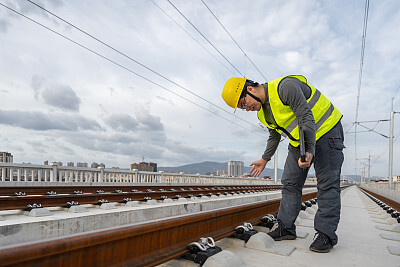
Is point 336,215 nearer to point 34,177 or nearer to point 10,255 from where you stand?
point 10,255

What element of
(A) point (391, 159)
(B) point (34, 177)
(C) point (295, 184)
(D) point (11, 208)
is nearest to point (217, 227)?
(C) point (295, 184)

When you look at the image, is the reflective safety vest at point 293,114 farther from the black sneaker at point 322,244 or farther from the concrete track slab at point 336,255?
the concrete track slab at point 336,255

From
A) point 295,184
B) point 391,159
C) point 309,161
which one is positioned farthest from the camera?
point 391,159

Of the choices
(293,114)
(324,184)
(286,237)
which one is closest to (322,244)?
(286,237)

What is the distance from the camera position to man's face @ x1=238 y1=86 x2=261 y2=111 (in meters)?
2.97

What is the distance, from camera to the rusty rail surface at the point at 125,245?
137 cm

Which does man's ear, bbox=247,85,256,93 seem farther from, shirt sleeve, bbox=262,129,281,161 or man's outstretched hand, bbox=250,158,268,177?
man's outstretched hand, bbox=250,158,268,177

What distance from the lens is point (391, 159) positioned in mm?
24547

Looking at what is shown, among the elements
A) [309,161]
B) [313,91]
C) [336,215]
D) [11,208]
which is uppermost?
[313,91]

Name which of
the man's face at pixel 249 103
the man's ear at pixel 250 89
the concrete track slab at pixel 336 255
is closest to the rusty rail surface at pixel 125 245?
the concrete track slab at pixel 336 255

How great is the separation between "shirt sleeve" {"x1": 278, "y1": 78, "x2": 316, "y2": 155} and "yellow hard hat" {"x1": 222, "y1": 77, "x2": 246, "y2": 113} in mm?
405

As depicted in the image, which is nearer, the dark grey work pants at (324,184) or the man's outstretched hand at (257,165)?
the dark grey work pants at (324,184)

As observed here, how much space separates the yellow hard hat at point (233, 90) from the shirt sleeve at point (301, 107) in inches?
15.9

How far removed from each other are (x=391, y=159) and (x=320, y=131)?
84.9 ft
